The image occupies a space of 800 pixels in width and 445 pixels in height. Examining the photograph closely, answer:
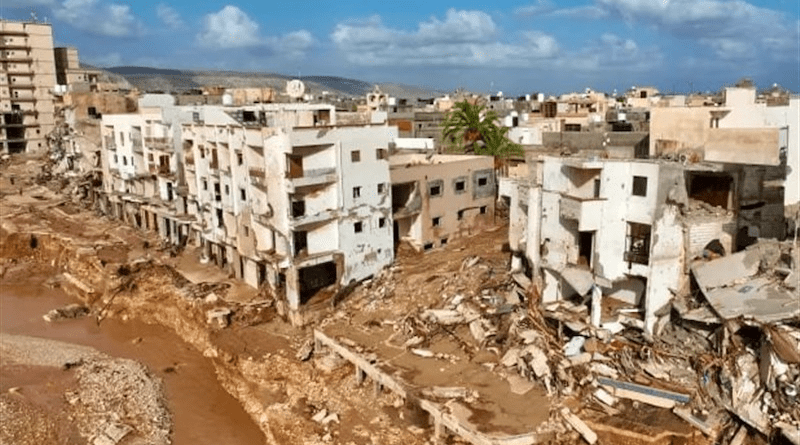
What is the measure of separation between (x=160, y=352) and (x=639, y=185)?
89.3ft

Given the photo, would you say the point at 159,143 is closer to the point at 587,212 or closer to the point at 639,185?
the point at 587,212

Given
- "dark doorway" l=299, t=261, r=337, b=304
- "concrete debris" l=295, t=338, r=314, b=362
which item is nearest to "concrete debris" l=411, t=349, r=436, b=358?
"concrete debris" l=295, t=338, r=314, b=362

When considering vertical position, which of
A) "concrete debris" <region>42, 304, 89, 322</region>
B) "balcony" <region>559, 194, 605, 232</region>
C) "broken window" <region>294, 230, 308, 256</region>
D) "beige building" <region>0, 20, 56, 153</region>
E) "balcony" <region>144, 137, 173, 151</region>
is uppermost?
"beige building" <region>0, 20, 56, 153</region>

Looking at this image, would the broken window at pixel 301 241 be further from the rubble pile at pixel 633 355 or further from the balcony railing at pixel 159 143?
the balcony railing at pixel 159 143

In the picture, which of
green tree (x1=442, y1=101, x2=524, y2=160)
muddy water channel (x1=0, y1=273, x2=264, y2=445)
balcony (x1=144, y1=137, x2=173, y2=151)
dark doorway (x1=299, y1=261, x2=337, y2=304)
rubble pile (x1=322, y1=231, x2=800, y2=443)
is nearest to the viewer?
rubble pile (x1=322, y1=231, x2=800, y2=443)

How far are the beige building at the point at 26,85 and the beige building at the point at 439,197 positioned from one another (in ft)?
225

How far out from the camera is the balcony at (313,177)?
114ft

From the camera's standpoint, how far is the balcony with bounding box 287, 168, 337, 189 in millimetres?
34644

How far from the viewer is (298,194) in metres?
35.8

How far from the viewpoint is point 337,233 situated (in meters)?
37.2

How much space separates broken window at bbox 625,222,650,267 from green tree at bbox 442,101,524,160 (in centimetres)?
2638

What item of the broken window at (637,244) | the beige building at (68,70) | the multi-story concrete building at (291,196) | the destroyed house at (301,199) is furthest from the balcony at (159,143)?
the beige building at (68,70)

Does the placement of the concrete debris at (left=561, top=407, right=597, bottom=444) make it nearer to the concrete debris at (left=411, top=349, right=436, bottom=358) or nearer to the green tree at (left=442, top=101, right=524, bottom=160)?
the concrete debris at (left=411, top=349, right=436, bottom=358)

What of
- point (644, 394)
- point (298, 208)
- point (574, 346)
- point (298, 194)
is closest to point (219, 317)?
point (298, 208)
